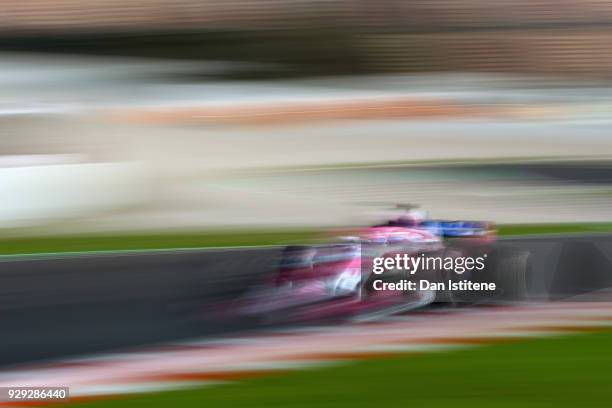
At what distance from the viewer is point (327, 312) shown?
436 cm

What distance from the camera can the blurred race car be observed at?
4352 mm

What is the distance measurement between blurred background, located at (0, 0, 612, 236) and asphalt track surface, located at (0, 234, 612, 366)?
2.78m

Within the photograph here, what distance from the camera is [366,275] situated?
4.44m

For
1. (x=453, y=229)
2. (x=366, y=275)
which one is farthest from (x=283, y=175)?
(x=366, y=275)

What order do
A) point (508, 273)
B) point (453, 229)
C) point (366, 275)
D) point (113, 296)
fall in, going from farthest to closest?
1. point (508, 273)
2. point (453, 229)
3. point (366, 275)
4. point (113, 296)

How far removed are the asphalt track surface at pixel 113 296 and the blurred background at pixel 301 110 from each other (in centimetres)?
278

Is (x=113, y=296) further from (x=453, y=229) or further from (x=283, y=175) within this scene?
(x=283, y=175)

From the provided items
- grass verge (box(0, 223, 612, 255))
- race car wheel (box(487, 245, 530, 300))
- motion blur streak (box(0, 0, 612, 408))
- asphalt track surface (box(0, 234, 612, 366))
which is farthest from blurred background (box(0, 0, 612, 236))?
race car wheel (box(487, 245, 530, 300))

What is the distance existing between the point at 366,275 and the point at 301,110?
5396 millimetres

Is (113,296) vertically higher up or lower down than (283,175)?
lower down

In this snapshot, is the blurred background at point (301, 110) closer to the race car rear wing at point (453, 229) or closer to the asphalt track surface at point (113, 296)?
the asphalt track surface at point (113, 296)

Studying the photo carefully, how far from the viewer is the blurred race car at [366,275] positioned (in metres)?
4.35

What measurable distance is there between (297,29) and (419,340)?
678 centimetres

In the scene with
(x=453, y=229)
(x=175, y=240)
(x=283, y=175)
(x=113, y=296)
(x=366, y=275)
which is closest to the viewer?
(x=113, y=296)
